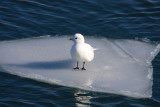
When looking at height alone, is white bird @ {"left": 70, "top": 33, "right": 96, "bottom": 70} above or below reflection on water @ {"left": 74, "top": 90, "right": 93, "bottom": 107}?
above

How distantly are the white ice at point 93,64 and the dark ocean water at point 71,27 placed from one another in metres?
0.20

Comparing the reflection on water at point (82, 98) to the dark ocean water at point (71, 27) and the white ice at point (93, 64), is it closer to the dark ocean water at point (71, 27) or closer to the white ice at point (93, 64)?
the dark ocean water at point (71, 27)

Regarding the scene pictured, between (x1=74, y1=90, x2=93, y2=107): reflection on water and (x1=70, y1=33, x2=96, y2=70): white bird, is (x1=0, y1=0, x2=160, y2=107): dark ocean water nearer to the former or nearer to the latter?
(x1=74, y1=90, x2=93, y2=107): reflection on water

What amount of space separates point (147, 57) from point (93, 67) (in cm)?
165

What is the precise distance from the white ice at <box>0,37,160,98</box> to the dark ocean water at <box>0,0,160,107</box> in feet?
0.67

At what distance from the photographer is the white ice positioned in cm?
914

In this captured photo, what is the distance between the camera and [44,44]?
1089 centimetres

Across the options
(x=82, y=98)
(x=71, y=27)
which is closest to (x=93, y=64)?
(x=82, y=98)

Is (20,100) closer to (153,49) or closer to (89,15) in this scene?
(153,49)

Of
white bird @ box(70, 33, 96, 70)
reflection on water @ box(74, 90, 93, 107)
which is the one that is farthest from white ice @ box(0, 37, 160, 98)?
white bird @ box(70, 33, 96, 70)

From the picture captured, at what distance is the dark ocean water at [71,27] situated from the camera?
8.68 m

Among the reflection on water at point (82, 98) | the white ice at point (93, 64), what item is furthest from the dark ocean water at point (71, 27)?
the white ice at point (93, 64)

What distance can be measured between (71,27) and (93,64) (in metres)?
2.49

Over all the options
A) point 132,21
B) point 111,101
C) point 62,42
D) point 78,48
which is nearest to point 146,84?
point 111,101
